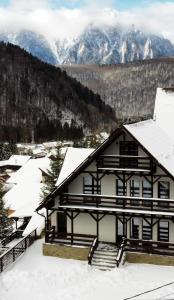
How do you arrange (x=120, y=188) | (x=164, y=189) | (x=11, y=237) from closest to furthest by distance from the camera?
(x=164, y=189) < (x=120, y=188) < (x=11, y=237)

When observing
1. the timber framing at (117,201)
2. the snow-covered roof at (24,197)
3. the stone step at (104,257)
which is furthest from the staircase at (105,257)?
the snow-covered roof at (24,197)

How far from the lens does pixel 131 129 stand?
104 ft

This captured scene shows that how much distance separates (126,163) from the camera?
32188 millimetres

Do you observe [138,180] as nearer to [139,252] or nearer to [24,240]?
[139,252]

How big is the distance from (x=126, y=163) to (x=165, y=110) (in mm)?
9916

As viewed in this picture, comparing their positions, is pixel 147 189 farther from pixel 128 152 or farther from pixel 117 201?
pixel 128 152

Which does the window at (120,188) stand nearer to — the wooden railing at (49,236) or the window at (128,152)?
the window at (128,152)

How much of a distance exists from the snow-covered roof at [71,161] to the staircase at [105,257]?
617cm

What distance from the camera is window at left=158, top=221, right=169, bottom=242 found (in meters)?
32.0

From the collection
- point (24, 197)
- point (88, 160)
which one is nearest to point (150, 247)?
point (88, 160)

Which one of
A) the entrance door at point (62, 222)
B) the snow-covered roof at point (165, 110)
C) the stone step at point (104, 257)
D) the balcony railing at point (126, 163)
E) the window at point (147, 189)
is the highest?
the snow-covered roof at point (165, 110)

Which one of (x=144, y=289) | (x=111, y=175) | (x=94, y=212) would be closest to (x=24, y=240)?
(x=94, y=212)

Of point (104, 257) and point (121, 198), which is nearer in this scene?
point (104, 257)

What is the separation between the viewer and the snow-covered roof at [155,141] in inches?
1227
